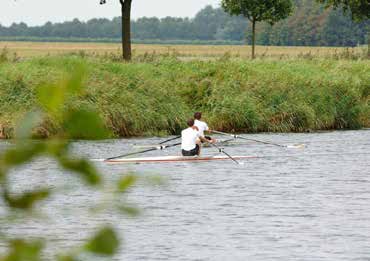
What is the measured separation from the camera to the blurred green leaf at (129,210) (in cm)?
198

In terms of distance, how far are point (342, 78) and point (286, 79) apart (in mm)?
1775

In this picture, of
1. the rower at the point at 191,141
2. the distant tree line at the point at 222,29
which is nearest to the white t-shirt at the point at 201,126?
the rower at the point at 191,141

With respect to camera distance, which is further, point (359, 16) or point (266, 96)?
point (359, 16)

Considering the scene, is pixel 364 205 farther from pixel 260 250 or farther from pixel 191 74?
pixel 191 74

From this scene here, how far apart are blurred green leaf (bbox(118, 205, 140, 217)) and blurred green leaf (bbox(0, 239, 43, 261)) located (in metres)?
0.15

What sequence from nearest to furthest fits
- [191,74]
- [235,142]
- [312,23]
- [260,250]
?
[260,250] < [235,142] < [191,74] < [312,23]

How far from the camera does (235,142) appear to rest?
86.9 ft

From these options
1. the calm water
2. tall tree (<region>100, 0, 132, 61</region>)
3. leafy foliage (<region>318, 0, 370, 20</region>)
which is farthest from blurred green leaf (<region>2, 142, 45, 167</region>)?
leafy foliage (<region>318, 0, 370, 20</region>)

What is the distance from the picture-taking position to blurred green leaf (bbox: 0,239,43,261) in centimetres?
191

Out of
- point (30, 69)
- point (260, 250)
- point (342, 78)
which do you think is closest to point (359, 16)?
point (342, 78)

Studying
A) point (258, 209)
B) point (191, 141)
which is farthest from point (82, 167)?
point (191, 141)

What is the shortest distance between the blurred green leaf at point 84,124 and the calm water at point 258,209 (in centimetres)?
570

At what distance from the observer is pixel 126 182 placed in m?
2.04

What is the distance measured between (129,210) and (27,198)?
0.58 feet
